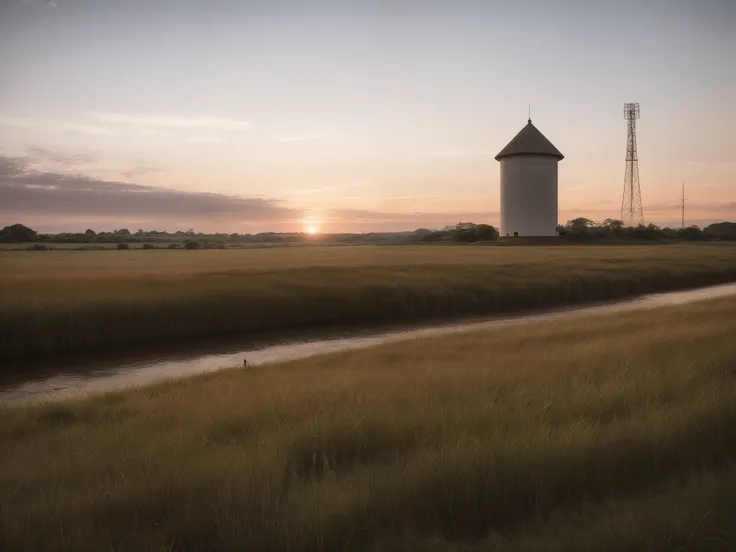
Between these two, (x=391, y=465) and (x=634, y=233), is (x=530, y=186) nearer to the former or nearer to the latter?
(x=634, y=233)

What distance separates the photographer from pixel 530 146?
68000 mm

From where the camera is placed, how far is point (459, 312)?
22.5 meters

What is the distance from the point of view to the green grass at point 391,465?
3709 millimetres

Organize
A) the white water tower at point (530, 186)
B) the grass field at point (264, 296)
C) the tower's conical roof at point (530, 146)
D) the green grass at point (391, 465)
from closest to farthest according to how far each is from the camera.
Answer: the green grass at point (391, 465)
the grass field at point (264, 296)
the tower's conical roof at point (530, 146)
the white water tower at point (530, 186)

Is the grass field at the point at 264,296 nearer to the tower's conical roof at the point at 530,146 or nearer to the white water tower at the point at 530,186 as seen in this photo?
the white water tower at the point at 530,186

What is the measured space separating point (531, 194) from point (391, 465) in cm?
6730

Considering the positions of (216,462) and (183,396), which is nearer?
(216,462)

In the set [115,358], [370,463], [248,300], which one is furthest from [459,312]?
[370,463]

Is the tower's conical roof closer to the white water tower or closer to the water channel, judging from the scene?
the white water tower

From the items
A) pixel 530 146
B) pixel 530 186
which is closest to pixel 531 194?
pixel 530 186

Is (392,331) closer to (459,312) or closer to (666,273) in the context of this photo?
(459,312)

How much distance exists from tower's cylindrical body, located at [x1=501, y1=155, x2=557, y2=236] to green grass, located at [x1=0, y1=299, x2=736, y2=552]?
62.3 m

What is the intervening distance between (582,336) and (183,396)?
9.46 m

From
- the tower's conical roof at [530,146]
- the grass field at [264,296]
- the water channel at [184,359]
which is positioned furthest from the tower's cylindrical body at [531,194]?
the water channel at [184,359]
